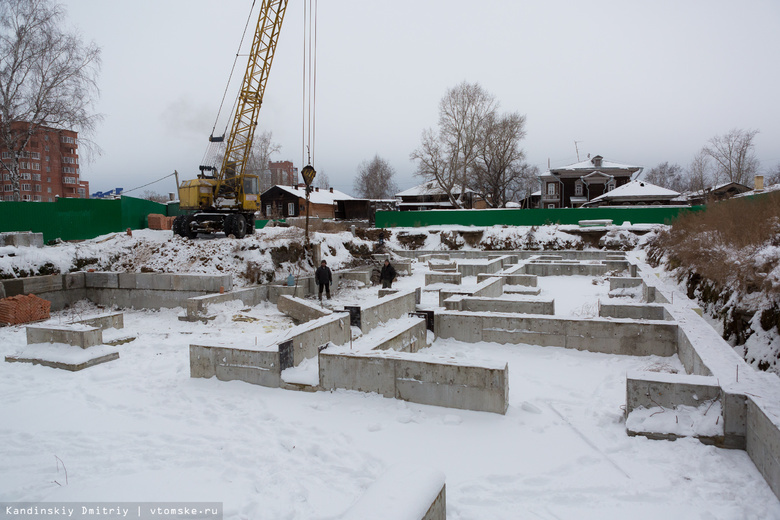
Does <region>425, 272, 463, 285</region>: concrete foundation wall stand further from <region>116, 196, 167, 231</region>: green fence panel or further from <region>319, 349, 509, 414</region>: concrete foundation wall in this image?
<region>116, 196, 167, 231</region>: green fence panel

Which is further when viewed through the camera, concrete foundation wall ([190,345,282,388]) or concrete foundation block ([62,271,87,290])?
concrete foundation block ([62,271,87,290])

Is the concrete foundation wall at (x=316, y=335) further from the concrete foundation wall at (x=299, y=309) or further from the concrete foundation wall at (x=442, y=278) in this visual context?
the concrete foundation wall at (x=442, y=278)

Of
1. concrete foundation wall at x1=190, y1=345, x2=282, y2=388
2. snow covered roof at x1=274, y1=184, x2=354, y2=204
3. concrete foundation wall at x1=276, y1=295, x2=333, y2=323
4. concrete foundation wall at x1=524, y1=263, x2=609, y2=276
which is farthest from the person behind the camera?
snow covered roof at x1=274, y1=184, x2=354, y2=204

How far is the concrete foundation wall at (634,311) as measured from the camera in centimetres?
883

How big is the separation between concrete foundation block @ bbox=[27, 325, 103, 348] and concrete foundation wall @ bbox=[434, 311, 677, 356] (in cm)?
581

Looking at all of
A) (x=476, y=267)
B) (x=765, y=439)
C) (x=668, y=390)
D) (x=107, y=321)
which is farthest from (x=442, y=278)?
(x=765, y=439)

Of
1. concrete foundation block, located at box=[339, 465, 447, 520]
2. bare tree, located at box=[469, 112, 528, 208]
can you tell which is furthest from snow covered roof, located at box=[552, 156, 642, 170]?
concrete foundation block, located at box=[339, 465, 447, 520]

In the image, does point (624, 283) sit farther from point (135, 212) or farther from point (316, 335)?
point (135, 212)

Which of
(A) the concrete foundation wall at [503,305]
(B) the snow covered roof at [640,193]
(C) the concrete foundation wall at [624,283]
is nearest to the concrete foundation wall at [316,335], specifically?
(A) the concrete foundation wall at [503,305]

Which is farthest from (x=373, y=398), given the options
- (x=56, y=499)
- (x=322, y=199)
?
(x=322, y=199)

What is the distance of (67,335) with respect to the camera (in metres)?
7.87

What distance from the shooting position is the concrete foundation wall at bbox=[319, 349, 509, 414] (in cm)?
523

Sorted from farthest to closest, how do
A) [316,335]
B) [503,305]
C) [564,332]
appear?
[503,305], [564,332], [316,335]

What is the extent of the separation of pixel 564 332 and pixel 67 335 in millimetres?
8237
